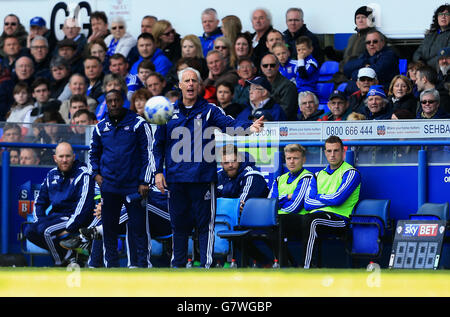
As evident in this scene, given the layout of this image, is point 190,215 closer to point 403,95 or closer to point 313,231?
point 313,231

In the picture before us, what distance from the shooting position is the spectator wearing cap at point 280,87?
38.0 ft

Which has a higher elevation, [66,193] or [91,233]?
[66,193]

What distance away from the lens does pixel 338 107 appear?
1111 cm

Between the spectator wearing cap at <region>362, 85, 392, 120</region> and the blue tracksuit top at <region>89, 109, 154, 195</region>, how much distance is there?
2508 mm

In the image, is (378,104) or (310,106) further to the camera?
(310,106)

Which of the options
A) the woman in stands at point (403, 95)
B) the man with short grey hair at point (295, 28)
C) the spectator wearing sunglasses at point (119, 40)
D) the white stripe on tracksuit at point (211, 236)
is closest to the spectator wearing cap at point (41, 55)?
the spectator wearing sunglasses at point (119, 40)

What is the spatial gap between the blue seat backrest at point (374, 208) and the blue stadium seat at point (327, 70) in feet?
9.62

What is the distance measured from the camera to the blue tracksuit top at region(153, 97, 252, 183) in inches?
359

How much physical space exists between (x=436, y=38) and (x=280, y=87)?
1842 millimetres

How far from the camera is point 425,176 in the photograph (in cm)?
1011

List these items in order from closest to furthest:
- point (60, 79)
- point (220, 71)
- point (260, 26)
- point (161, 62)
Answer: point (220, 71), point (260, 26), point (161, 62), point (60, 79)

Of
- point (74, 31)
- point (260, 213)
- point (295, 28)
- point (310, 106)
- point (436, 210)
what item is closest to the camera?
point (436, 210)

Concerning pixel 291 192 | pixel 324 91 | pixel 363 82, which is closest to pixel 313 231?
pixel 291 192
